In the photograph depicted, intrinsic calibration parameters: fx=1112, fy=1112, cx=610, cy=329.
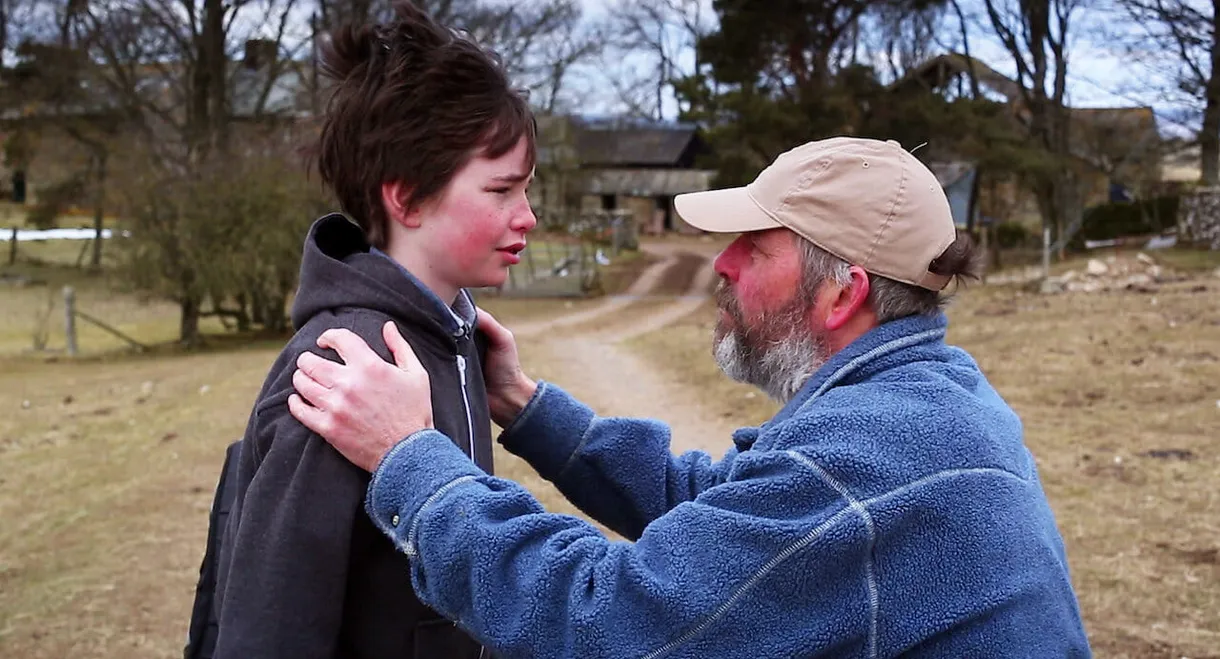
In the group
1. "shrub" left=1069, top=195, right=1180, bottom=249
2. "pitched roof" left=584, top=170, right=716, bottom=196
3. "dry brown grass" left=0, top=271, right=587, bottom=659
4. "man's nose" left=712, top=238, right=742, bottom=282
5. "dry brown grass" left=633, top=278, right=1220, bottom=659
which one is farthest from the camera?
"pitched roof" left=584, top=170, right=716, bottom=196

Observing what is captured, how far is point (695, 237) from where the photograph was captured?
49031mm

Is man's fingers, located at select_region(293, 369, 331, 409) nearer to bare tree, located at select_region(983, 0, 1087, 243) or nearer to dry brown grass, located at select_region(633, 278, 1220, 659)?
dry brown grass, located at select_region(633, 278, 1220, 659)

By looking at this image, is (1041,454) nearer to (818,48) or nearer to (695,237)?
(818,48)

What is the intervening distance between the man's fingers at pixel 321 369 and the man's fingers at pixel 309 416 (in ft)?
0.14

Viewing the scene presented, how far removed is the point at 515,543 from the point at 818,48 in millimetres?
26294

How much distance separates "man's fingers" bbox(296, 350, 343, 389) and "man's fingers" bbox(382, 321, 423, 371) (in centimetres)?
10

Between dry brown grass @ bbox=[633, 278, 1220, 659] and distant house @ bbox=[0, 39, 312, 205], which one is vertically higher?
distant house @ bbox=[0, 39, 312, 205]

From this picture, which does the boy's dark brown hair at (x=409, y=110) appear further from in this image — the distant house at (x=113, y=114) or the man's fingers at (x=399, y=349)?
the distant house at (x=113, y=114)

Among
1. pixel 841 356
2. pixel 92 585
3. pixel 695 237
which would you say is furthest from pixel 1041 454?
pixel 695 237

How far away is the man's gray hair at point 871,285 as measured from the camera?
193 cm

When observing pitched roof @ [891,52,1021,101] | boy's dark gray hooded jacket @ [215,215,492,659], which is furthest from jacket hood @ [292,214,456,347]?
pitched roof @ [891,52,1021,101]

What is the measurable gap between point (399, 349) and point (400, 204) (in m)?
0.28

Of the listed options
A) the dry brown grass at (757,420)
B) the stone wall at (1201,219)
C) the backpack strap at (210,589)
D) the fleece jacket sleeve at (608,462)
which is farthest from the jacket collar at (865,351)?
the stone wall at (1201,219)

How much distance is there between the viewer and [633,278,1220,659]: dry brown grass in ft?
17.3
